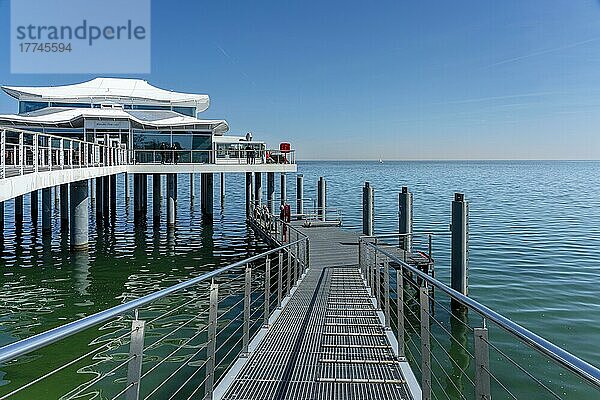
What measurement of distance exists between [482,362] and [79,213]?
17575 millimetres

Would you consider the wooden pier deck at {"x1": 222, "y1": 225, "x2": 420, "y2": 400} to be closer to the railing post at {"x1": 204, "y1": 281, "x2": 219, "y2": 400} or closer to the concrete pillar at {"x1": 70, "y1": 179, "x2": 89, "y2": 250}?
the railing post at {"x1": 204, "y1": 281, "x2": 219, "y2": 400}

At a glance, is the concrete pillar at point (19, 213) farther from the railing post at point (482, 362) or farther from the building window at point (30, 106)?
the railing post at point (482, 362)

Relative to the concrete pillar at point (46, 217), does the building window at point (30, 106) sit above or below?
above

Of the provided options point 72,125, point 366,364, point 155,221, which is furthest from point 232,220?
point 366,364

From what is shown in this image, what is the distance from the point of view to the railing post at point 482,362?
2.94m

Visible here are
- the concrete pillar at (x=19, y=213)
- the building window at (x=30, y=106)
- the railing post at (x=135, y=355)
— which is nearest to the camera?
the railing post at (x=135, y=355)

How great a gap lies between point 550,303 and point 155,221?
59.5 feet

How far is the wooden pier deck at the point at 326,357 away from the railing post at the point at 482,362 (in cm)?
141

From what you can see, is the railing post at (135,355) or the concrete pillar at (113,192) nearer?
the railing post at (135,355)

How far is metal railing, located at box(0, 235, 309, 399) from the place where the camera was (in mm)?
2924

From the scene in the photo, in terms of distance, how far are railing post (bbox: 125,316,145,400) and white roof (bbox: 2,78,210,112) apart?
32.2 meters

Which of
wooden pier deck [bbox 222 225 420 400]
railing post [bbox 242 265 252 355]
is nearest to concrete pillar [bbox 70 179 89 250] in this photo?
wooden pier deck [bbox 222 225 420 400]

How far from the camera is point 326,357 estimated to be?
5.51 metres

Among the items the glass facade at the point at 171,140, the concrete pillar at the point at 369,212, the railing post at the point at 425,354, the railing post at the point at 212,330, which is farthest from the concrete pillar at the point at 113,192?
the railing post at the point at 425,354
